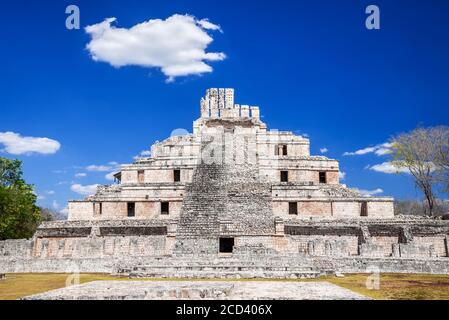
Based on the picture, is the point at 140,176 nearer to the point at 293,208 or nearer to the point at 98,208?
the point at 98,208

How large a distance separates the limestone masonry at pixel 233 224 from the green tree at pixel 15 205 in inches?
268

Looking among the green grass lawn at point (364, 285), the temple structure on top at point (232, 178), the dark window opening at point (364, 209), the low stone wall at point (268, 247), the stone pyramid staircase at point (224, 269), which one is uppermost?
the temple structure on top at point (232, 178)

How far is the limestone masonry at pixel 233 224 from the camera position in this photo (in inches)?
774

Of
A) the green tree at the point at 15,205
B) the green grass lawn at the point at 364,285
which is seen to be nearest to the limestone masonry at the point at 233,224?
the green grass lawn at the point at 364,285

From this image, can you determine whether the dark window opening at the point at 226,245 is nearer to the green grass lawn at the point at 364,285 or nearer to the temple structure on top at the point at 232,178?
Result: the temple structure on top at the point at 232,178

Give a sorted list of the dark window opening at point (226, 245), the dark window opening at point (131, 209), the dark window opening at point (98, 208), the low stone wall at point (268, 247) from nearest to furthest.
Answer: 1. the low stone wall at point (268, 247)
2. the dark window opening at point (226, 245)
3. the dark window opening at point (98, 208)
4. the dark window opening at point (131, 209)

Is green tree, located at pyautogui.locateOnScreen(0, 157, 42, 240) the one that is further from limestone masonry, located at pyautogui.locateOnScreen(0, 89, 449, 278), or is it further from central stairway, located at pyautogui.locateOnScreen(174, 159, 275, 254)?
central stairway, located at pyautogui.locateOnScreen(174, 159, 275, 254)

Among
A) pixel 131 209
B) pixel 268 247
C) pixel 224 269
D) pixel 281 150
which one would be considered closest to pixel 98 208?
pixel 131 209

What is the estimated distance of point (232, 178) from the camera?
29.3 metres

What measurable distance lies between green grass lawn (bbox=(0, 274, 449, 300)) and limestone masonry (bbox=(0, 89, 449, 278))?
132cm

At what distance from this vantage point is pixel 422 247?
22.4 metres

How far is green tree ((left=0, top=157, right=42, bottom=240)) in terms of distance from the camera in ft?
105

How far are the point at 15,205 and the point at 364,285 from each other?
25805 millimetres
